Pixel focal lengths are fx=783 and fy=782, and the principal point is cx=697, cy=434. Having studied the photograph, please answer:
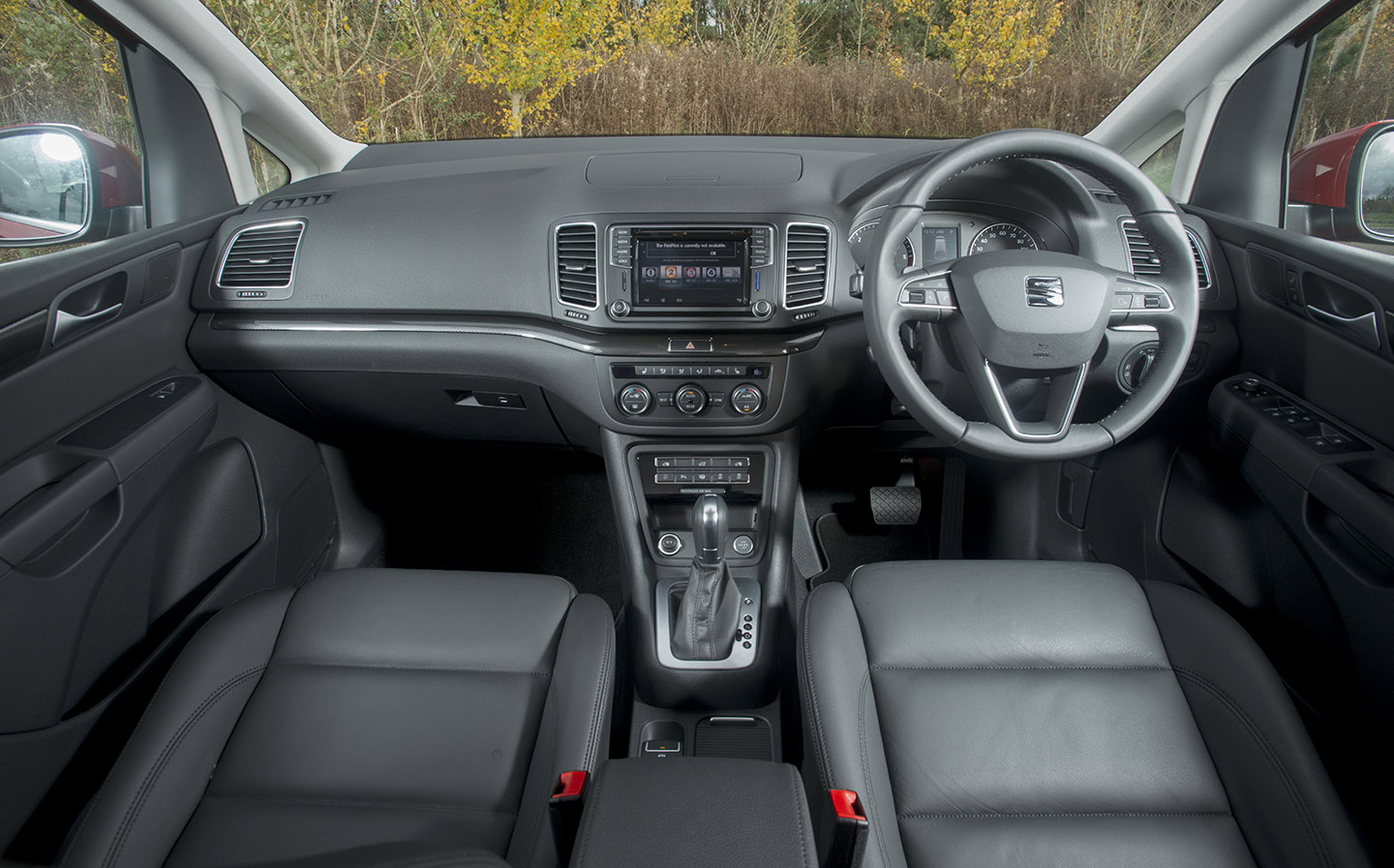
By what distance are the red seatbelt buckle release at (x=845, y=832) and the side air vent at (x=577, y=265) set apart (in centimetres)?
109

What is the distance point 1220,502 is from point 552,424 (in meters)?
1.53

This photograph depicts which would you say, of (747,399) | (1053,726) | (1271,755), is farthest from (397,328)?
(1271,755)

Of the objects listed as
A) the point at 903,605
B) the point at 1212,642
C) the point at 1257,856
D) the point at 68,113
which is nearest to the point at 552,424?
the point at 903,605

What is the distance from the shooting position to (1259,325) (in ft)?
5.41

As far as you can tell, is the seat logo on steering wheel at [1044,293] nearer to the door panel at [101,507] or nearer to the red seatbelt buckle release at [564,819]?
the red seatbelt buckle release at [564,819]

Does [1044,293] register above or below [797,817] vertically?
above

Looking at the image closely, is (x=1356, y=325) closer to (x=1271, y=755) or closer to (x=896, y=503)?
(x=1271, y=755)

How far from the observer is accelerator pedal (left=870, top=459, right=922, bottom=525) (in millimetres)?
2414

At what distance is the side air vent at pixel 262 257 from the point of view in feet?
5.94

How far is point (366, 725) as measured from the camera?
121 centimetres

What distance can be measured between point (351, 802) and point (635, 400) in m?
0.94

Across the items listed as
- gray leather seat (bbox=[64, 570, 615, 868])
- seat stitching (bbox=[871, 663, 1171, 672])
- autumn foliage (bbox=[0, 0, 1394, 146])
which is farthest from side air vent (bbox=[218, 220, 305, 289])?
seat stitching (bbox=[871, 663, 1171, 672])

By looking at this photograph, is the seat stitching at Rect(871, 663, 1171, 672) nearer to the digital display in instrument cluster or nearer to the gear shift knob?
the gear shift knob

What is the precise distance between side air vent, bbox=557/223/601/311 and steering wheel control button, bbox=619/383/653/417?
0.65 feet
